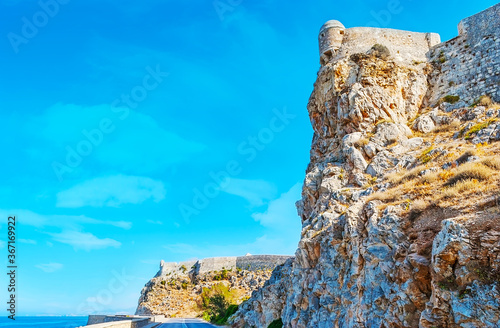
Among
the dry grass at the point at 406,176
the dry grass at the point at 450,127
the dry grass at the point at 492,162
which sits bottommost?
the dry grass at the point at 492,162

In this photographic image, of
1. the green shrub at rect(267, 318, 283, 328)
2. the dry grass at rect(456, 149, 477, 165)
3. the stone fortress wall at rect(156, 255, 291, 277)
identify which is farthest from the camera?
the stone fortress wall at rect(156, 255, 291, 277)

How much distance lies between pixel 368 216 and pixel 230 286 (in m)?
39.0

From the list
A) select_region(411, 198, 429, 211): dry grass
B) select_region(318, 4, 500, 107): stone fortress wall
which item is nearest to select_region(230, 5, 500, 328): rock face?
select_region(411, 198, 429, 211): dry grass

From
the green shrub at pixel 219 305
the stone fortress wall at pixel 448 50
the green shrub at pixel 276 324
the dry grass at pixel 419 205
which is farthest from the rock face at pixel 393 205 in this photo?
the green shrub at pixel 219 305

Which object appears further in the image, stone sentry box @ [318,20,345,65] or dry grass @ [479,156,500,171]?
stone sentry box @ [318,20,345,65]

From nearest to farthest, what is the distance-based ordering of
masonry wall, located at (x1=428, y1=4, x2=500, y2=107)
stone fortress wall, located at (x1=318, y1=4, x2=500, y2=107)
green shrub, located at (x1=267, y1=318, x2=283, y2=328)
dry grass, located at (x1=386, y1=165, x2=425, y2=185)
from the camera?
dry grass, located at (x1=386, y1=165, x2=425, y2=185)
green shrub, located at (x1=267, y1=318, x2=283, y2=328)
masonry wall, located at (x1=428, y1=4, x2=500, y2=107)
stone fortress wall, located at (x1=318, y1=4, x2=500, y2=107)

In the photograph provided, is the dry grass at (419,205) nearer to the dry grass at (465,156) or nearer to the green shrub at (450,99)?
the dry grass at (465,156)

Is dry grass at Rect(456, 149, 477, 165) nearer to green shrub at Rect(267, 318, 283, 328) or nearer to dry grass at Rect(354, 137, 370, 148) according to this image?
dry grass at Rect(354, 137, 370, 148)

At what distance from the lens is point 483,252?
738 cm

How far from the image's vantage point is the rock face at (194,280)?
1881 inches

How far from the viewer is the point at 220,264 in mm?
54344

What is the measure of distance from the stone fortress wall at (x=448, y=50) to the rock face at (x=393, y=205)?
0.14 m

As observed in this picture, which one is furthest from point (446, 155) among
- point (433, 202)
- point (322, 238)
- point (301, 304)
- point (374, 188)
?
point (301, 304)

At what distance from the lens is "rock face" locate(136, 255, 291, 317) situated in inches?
1881
